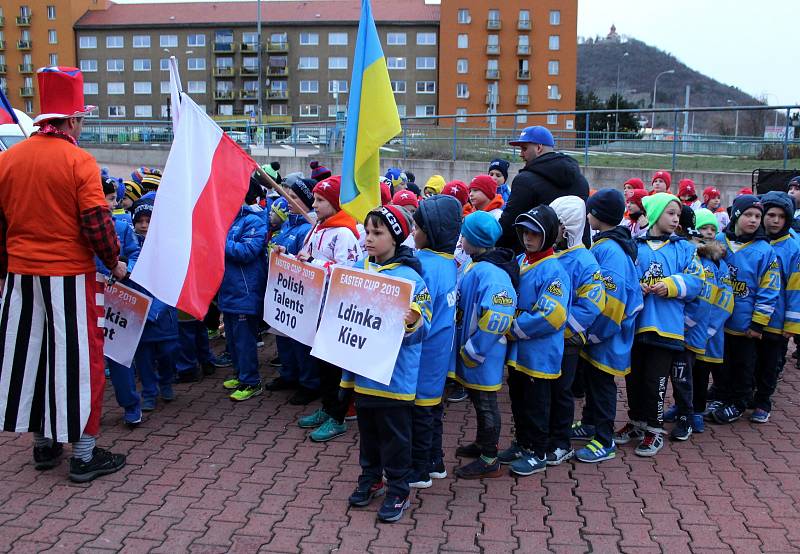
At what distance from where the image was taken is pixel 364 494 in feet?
14.9

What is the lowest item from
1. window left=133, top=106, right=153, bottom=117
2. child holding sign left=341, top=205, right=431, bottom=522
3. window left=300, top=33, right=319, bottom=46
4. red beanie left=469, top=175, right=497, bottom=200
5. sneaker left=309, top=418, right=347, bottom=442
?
sneaker left=309, top=418, right=347, bottom=442

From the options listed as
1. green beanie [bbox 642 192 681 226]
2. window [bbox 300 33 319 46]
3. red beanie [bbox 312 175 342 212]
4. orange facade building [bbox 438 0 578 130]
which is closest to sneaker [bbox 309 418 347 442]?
red beanie [bbox 312 175 342 212]

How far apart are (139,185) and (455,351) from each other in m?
4.91

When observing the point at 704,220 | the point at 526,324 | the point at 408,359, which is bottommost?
the point at 408,359

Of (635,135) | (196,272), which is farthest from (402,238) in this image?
(635,135)

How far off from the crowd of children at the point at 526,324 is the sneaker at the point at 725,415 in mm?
20

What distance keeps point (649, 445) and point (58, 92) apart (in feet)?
15.6

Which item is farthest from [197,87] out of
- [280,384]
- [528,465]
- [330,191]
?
[528,465]

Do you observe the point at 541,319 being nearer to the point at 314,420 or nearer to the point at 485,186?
the point at 314,420

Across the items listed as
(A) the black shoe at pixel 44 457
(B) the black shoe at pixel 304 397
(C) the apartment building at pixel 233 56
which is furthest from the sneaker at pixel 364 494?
(C) the apartment building at pixel 233 56

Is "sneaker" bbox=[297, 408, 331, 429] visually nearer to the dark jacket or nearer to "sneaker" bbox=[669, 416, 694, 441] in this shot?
the dark jacket

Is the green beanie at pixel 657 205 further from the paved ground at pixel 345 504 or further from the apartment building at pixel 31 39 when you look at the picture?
the apartment building at pixel 31 39

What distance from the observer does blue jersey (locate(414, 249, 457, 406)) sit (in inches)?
175

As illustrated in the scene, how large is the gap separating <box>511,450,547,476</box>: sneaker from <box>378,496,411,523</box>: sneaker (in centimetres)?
96
